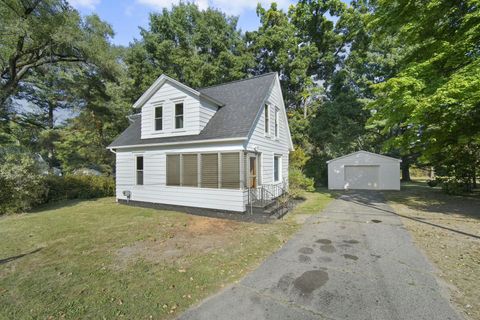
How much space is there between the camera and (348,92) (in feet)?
76.9

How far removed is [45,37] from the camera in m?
12.2

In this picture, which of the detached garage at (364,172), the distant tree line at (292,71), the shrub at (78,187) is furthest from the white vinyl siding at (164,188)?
the detached garage at (364,172)

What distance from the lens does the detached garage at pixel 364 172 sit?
1980cm

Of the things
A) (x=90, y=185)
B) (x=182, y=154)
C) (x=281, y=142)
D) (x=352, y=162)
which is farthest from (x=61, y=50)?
(x=352, y=162)

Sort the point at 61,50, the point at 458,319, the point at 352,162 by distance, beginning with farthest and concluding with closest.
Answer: the point at 352,162 < the point at 61,50 < the point at 458,319

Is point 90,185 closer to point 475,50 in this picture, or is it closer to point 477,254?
point 477,254

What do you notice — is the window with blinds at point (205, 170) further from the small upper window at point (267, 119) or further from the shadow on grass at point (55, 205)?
the shadow on grass at point (55, 205)

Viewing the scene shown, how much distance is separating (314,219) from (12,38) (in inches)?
666

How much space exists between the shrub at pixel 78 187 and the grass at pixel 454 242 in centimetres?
1726

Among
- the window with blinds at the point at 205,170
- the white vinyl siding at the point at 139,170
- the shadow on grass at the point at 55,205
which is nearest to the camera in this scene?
the window with blinds at the point at 205,170

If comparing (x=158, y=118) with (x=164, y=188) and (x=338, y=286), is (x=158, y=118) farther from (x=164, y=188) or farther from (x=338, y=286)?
(x=338, y=286)

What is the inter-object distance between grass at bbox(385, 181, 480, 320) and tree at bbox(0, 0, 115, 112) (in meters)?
17.3

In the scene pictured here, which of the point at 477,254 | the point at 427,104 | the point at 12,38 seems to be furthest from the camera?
the point at 12,38

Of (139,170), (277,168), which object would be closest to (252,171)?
(277,168)
